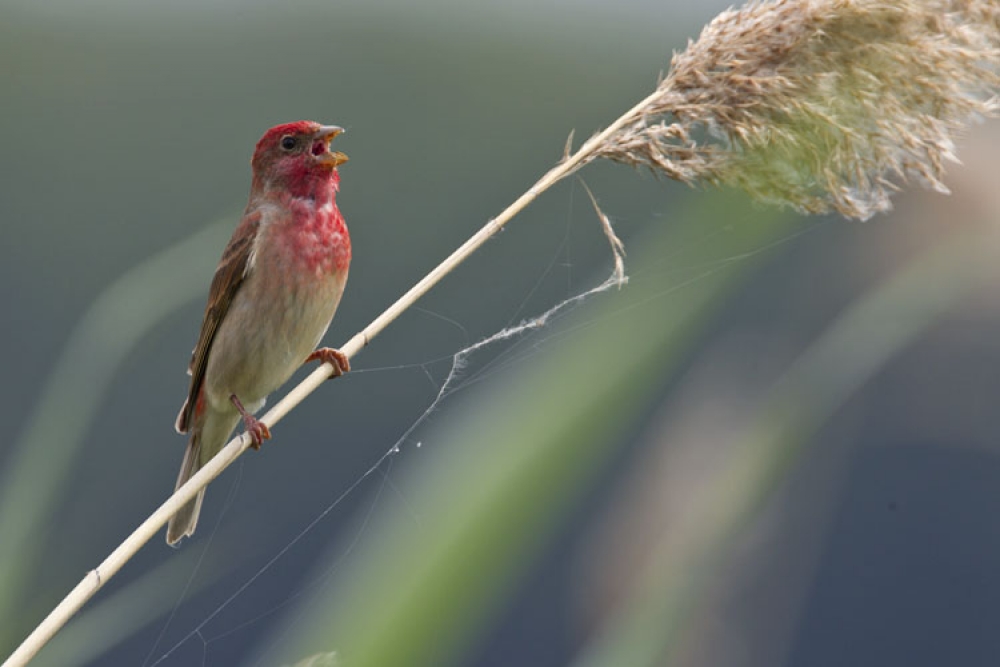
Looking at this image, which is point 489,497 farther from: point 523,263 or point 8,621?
point 523,263

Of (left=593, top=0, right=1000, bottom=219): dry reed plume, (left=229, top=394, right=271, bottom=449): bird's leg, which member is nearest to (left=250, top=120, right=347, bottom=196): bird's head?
(left=229, top=394, right=271, bottom=449): bird's leg

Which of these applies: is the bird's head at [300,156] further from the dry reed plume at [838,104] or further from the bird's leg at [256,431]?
the dry reed plume at [838,104]

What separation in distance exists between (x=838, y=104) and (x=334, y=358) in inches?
46.8

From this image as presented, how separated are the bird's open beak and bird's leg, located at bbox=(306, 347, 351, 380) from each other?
414 millimetres

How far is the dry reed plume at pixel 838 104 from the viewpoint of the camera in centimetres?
186

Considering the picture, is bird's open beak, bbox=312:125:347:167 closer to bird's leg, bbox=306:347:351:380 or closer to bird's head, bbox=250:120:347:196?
bird's head, bbox=250:120:347:196

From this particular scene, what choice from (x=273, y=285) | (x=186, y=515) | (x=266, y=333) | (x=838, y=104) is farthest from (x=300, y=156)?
(x=838, y=104)

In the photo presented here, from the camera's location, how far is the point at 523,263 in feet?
12.3

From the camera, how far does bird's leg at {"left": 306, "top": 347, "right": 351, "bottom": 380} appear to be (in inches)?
95.6

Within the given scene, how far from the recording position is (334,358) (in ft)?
8.20

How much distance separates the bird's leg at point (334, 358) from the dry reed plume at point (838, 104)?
79 cm

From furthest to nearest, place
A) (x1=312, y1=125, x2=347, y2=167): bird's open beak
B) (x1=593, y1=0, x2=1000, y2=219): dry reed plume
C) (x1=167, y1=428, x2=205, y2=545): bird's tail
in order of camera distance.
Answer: (x1=312, y1=125, x2=347, y2=167): bird's open beak → (x1=167, y1=428, x2=205, y2=545): bird's tail → (x1=593, y1=0, x2=1000, y2=219): dry reed plume

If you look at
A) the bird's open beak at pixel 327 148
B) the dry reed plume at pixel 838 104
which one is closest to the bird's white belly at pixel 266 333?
the bird's open beak at pixel 327 148

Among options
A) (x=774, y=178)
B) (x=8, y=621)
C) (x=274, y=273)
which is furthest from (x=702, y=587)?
(x=274, y=273)
